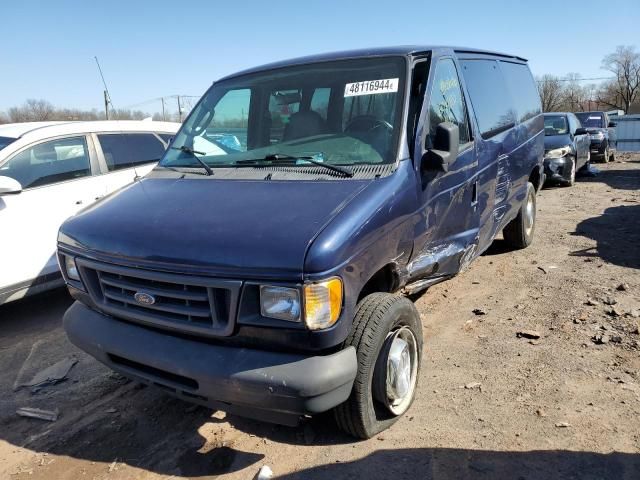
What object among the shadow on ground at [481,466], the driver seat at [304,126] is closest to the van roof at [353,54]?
the driver seat at [304,126]

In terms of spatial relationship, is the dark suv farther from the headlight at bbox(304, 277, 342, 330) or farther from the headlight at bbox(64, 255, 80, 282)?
the headlight at bbox(64, 255, 80, 282)

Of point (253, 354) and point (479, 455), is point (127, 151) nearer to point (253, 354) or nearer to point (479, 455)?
point (253, 354)

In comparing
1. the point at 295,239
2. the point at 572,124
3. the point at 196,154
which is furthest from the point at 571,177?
the point at 295,239

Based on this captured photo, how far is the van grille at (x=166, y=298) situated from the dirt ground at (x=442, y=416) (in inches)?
33.3

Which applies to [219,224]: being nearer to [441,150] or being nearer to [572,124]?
[441,150]

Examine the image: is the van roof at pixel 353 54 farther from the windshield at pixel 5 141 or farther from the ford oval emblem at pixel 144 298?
the windshield at pixel 5 141

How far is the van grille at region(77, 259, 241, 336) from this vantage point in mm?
2461

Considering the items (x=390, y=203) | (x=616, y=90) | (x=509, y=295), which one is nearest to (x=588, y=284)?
(x=509, y=295)

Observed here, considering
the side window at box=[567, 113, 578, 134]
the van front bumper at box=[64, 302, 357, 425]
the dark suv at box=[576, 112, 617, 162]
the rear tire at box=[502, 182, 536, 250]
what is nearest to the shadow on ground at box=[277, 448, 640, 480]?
the van front bumper at box=[64, 302, 357, 425]

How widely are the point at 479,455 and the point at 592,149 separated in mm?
16957

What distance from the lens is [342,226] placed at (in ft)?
8.18

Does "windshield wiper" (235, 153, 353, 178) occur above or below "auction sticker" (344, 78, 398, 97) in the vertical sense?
below

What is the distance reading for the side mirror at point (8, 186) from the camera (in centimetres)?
455

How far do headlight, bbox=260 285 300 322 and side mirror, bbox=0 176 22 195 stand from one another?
11.2ft
